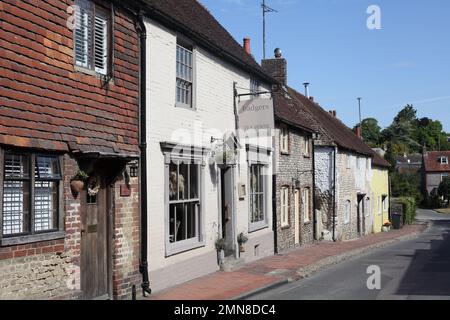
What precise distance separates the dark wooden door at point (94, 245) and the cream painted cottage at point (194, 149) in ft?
4.25

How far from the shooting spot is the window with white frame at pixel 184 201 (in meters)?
12.2

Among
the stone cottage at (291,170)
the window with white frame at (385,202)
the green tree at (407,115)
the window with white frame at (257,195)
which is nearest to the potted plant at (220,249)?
the window with white frame at (257,195)

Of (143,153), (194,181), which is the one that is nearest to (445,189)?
(194,181)

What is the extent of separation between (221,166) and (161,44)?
4131 millimetres

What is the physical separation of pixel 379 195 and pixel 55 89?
115 feet

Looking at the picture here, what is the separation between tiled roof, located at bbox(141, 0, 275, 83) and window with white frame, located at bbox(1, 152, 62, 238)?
13.8 feet

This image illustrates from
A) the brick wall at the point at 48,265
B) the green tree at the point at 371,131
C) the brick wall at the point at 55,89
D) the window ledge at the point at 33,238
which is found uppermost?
the green tree at the point at 371,131

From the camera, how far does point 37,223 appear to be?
7.93m

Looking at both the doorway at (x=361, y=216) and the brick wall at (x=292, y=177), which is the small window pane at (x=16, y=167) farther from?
the doorway at (x=361, y=216)

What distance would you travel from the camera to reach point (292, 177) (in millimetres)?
21984

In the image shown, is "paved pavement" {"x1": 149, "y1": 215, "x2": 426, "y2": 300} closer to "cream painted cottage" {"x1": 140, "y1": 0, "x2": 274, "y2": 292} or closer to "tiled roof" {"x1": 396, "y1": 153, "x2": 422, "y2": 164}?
"cream painted cottage" {"x1": 140, "y1": 0, "x2": 274, "y2": 292}

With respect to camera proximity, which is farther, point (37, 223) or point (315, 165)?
point (315, 165)
